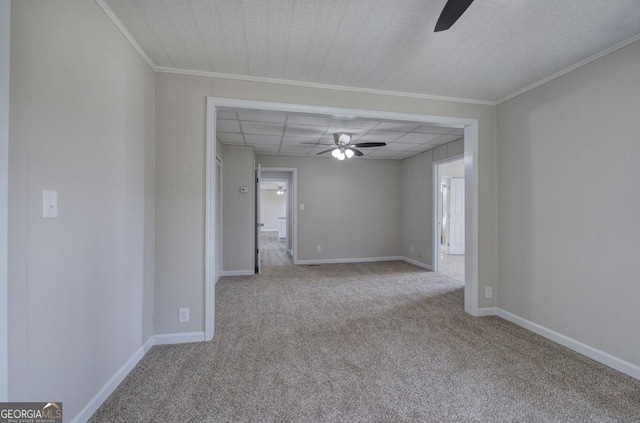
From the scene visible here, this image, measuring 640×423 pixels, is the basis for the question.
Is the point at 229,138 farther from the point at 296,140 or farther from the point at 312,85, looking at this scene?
the point at 312,85

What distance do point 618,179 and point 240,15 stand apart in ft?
10.0

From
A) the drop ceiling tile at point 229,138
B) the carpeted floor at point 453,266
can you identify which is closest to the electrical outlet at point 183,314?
the drop ceiling tile at point 229,138

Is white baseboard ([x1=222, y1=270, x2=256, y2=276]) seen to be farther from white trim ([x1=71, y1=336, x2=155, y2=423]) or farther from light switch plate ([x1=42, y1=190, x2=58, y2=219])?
light switch plate ([x1=42, y1=190, x2=58, y2=219])

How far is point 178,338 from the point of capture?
2.46 m

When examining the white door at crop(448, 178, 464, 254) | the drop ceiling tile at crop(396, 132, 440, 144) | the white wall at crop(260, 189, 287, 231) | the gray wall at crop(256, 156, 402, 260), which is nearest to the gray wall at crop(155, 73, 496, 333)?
the drop ceiling tile at crop(396, 132, 440, 144)

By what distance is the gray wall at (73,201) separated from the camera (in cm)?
114

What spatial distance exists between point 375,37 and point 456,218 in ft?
22.4

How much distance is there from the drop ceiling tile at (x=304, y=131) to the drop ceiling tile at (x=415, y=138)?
142cm

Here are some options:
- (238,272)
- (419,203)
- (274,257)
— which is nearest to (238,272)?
(238,272)

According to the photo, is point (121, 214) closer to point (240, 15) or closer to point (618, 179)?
point (240, 15)

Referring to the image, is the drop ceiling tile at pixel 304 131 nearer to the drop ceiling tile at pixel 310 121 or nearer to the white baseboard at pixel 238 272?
the drop ceiling tile at pixel 310 121

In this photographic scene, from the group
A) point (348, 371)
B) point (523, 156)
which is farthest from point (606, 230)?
point (348, 371)

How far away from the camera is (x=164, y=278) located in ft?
8.00

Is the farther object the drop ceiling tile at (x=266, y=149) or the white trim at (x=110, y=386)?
the drop ceiling tile at (x=266, y=149)
